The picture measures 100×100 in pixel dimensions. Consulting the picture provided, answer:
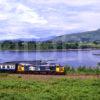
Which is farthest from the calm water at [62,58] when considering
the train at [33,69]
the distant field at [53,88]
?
the distant field at [53,88]

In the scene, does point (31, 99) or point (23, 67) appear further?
point (23, 67)

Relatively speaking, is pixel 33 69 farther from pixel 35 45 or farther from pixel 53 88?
pixel 35 45

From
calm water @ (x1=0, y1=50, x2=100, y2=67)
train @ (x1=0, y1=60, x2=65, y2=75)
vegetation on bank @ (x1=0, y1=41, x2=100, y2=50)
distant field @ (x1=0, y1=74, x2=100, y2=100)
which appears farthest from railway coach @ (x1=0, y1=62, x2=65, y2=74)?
vegetation on bank @ (x1=0, y1=41, x2=100, y2=50)

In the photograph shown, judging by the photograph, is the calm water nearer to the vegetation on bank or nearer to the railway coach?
the vegetation on bank

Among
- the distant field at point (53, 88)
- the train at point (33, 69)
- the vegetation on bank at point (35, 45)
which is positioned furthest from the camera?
the vegetation on bank at point (35, 45)

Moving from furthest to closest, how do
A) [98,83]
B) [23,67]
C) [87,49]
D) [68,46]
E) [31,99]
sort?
[87,49], [68,46], [23,67], [98,83], [31,99]

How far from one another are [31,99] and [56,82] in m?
8.11

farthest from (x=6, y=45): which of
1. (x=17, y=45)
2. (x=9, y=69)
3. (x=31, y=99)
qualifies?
(x=31, y=99)

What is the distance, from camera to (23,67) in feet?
105

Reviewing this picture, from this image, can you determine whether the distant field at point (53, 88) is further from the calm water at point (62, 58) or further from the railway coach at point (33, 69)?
the calm water at point (62, 58)

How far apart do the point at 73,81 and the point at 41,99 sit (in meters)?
8.59

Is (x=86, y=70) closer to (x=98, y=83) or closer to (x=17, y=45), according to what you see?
(x=98, y=83)

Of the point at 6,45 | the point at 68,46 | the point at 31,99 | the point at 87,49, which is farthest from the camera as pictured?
the point at 87,49

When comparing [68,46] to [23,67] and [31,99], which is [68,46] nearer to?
[23,67]
